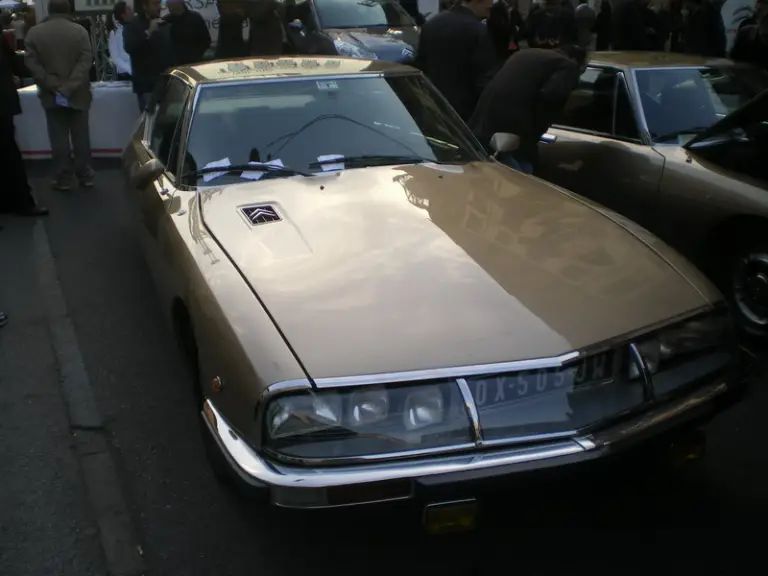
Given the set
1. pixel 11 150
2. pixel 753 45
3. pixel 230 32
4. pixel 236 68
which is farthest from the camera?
pixel 230 32

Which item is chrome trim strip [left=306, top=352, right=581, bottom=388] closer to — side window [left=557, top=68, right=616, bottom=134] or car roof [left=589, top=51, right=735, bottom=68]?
side window [left=557, top=68, right=616, bottom=134]

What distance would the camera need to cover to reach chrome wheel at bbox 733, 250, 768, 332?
4715mm

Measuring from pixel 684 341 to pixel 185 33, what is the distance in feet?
27.9

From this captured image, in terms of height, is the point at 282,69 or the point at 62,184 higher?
the point at 282,69

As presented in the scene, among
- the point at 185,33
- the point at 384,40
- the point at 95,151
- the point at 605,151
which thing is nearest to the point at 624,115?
the point at 605,151

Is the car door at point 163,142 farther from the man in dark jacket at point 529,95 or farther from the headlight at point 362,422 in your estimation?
the man in dark jacket at point 529,95

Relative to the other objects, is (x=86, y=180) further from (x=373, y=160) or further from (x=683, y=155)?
(x=683, y=155)

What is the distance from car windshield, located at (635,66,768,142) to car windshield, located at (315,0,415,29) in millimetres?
7432

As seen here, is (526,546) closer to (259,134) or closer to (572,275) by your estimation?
(572,275)

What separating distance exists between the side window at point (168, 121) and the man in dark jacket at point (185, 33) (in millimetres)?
5036

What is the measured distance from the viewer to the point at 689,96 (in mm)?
5836

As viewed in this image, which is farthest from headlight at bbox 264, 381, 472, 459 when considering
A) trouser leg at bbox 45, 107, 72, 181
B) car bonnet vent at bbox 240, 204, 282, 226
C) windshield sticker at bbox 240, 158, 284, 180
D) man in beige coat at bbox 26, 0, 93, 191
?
trouser leg at bbox 45, 107, 72, 181

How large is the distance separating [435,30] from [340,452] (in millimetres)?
4901

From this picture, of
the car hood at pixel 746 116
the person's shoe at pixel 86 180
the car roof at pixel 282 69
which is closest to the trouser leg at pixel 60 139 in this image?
the person's shoe at pixel 86 180
